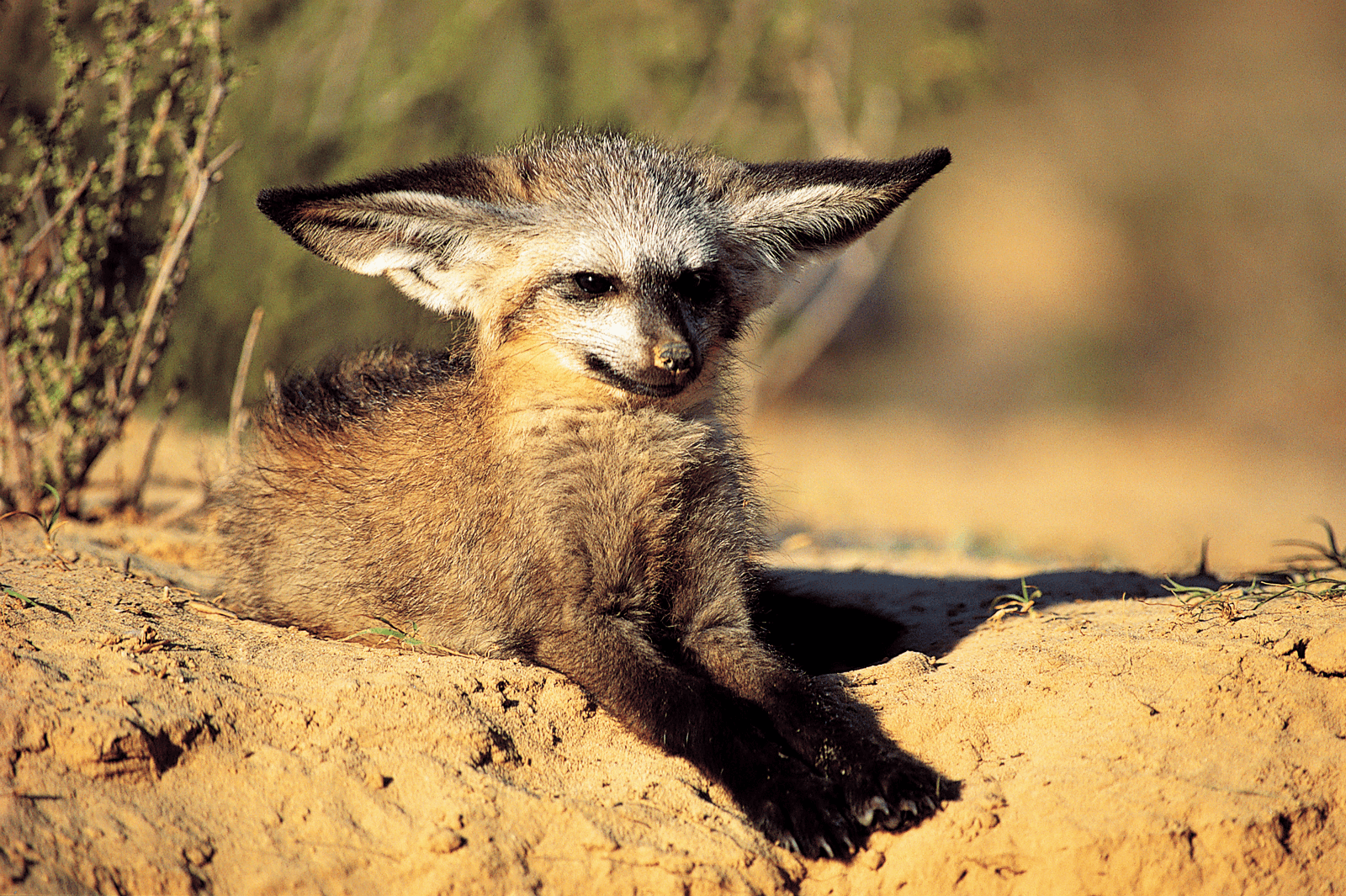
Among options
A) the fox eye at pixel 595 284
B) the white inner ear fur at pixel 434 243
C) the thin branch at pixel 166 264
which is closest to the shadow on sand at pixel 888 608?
the fox eye at pixel 595 284

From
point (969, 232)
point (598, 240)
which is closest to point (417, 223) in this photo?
point (598, 240)

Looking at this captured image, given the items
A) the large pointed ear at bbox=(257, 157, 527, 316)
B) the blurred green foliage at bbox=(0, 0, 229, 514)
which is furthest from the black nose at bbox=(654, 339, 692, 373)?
the blurred green foliage at bbox=(0, 0, 229, 514)

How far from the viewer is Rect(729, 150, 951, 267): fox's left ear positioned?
387 centimetres

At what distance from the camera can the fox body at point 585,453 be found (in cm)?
340

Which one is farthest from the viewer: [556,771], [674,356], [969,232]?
[969,232]

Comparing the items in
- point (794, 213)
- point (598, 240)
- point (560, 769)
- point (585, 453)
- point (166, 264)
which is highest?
point (794, 213)

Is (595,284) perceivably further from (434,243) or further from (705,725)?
(705,725)

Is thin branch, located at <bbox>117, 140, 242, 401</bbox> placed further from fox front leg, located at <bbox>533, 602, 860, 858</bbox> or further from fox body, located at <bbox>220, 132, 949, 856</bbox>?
fox front leg, located at <bbox>533, 602, 860, 858</bbox>

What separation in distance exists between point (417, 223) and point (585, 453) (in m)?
1.03

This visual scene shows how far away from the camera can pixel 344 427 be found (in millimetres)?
4398

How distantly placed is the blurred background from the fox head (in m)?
0.59

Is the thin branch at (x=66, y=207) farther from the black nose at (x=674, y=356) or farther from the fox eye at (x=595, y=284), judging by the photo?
the black nose at (x=674, y=356)

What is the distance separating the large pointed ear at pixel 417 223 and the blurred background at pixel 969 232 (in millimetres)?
1258

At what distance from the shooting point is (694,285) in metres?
3.86
